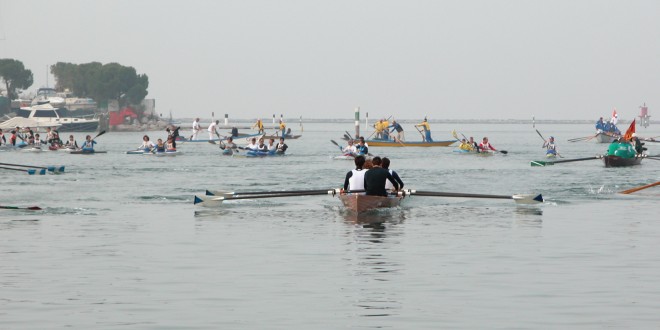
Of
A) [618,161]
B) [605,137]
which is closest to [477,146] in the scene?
[618,161]

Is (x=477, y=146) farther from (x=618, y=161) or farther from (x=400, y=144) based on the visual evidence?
(x=618, y=161)

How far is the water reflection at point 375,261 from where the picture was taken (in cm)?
1609

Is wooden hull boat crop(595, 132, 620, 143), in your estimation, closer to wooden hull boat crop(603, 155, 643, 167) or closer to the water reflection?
wooden hull boat crop(603, 155, 643, 167)

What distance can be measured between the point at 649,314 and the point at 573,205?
21.0 metres

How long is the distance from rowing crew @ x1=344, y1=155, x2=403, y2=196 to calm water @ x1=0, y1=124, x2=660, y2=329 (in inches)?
32.8

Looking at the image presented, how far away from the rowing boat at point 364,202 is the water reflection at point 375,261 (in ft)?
0.89

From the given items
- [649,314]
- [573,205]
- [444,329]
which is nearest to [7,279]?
[444,329]

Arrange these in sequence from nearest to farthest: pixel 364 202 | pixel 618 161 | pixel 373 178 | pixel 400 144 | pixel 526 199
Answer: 1. pixel 364 202
2. pixel 373 178
3. pixel 526 199
4. pixel 618 161
5. pixel 400 144

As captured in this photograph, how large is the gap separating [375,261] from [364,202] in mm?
8001

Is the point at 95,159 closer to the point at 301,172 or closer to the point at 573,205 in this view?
the point at 301,172

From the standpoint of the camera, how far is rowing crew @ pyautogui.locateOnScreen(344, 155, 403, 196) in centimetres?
2945

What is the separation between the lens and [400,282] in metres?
18.2

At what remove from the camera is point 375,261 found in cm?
2116

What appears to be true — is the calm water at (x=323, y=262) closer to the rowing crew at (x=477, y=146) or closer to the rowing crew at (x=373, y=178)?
the rowing crew at (x=373, y=178)
